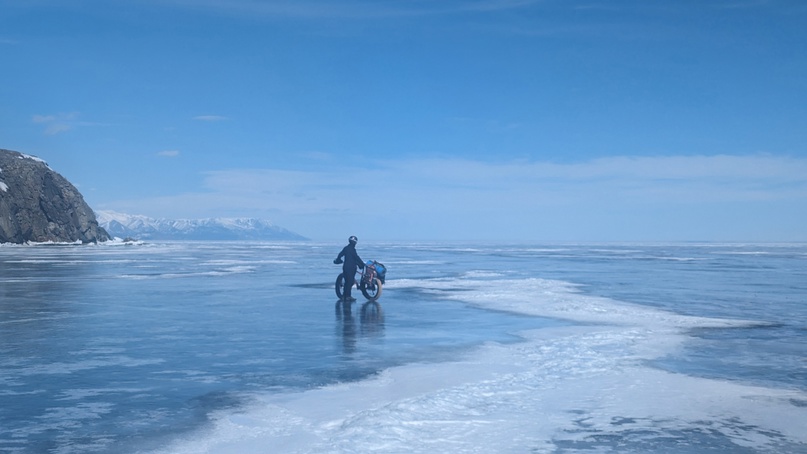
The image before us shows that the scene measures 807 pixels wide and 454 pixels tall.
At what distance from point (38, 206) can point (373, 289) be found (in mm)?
93477

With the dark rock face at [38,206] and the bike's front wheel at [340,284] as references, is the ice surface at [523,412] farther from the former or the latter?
the dark rock face at [38,206]

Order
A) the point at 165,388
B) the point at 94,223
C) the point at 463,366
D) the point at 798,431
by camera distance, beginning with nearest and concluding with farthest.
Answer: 1. the point at 798,431
2. the point at 165,388
3. the point at 463,366
4. the point at 94,223

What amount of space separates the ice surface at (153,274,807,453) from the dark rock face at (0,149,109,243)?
94294 millimetres

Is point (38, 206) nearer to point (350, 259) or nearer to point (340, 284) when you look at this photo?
point (340, 284)

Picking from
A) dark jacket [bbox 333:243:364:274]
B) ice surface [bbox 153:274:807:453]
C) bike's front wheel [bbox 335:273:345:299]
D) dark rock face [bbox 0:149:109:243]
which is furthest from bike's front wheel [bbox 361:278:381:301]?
dark rock face [bbox 0:149:109:243]

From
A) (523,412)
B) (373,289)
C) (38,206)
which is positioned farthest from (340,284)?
(38,206)

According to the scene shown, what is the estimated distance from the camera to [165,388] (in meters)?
8.50

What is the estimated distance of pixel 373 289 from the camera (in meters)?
19.5

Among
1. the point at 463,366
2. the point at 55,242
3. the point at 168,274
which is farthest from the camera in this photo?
the point at 55,242

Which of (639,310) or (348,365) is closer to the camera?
(348,365)

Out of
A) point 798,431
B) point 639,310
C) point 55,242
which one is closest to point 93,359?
point 798,431

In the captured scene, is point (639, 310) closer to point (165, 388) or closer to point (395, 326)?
point (395, 326)

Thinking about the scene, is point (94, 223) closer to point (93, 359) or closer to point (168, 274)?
point (168, 274)

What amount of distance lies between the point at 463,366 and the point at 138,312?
9.76m
